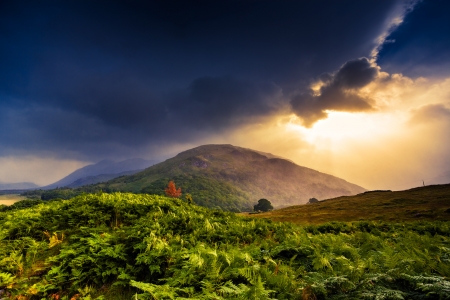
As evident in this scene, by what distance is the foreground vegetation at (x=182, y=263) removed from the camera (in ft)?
12.8

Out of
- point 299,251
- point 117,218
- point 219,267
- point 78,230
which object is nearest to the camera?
point 219,267

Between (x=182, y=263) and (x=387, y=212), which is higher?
(x=387, y=212)

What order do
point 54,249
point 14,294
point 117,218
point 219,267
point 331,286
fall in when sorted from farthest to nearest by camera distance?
1. point 117,218
2. point 54,249
3. point 14,294
4. point 219,267
5. point 331,286

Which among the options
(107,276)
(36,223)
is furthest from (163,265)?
(36,223)

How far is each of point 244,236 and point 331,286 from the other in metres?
4.99

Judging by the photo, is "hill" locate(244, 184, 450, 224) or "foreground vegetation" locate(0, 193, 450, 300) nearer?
"foreground vegetation" locate(0, 193, 450, 300)

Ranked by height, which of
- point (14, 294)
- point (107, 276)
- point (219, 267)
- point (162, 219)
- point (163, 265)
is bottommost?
point (14, 294)

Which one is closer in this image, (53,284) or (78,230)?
(53,284)

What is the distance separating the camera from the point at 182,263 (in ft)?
16.9

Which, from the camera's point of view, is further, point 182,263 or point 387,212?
point 387,212

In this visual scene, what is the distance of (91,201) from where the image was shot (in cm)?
1019

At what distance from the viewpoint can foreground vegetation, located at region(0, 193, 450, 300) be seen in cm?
390

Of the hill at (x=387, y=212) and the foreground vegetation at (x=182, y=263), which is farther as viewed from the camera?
the hill at (x=387, y=212)

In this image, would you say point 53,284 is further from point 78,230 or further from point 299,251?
point 299,251
